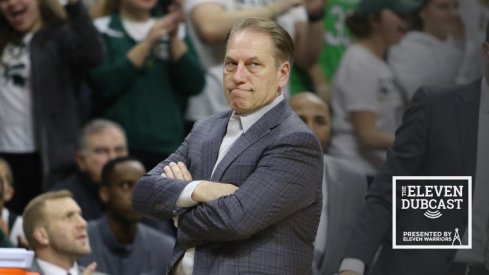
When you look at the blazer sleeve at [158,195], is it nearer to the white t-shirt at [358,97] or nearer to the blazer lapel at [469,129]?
the blazer lapel at [469,129]

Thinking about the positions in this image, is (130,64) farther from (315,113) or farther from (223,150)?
(223,150)

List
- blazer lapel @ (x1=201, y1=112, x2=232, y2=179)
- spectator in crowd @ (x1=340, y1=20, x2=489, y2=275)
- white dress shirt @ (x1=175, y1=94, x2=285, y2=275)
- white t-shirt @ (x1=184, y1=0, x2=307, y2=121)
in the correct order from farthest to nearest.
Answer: white t-shirt @ (x1=184, y1=0, x2=307, y2=121), spectator in crowd @ (x1=340, y1=20, x2=489, y2=275), blazer lapel @ (x1=201, y1=112, x2=232, y2=179), white dress shirt @ (x1=175, y1=94, x2=285, y2=275)

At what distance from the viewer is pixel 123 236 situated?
5340 millimetres

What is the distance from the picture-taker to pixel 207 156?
134 inches

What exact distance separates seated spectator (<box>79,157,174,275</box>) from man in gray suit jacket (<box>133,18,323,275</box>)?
71.7 inches

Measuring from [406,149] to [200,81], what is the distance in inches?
48.6

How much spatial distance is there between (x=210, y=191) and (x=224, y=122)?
309mm

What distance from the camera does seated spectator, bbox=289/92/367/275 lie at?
4793 millimetres

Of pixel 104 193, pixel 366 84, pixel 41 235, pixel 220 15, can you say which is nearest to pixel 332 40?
pixel 366 84

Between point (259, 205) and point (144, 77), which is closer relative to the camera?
point (259, 205)

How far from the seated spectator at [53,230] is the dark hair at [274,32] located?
1.92m

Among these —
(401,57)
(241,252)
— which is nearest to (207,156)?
(241,252)

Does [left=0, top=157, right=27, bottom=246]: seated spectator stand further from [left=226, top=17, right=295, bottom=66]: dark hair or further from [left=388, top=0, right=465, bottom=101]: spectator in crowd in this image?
[left=226, top=17, right=295, bottom=66]: dark hair

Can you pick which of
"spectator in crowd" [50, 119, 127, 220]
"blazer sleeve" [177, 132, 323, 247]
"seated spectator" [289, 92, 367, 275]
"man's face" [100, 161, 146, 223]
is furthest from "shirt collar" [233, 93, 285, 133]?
"spectator in crowd" [50, 119, 127, 220]
